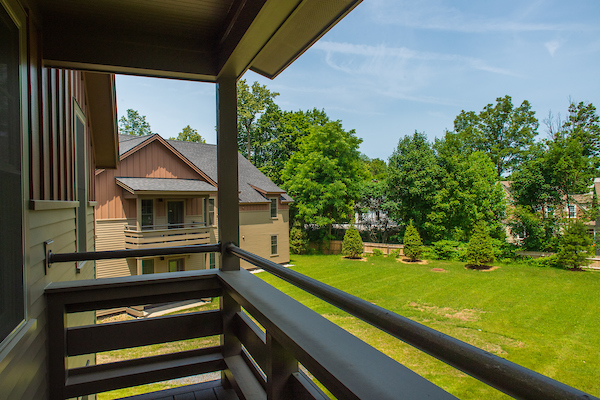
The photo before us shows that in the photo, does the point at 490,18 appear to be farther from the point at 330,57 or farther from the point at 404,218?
the point at 404,218

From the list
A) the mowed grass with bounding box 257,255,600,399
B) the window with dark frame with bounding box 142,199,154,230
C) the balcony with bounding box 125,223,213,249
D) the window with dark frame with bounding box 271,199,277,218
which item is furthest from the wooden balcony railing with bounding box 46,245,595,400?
the window with dark frame with bounding box 271,199,277,218

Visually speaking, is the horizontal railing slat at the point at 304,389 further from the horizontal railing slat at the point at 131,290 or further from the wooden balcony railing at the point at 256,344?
the horizontal railing slat at the point at 131,290

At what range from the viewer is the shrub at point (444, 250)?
16641mm

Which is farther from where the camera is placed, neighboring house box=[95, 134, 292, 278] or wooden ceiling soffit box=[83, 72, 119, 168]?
neighboring house box=[95, 134, 292, 278]

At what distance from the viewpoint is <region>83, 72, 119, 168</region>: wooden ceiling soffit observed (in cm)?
399

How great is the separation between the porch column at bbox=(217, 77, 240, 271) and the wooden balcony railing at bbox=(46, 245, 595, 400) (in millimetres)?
162

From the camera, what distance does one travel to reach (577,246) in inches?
478

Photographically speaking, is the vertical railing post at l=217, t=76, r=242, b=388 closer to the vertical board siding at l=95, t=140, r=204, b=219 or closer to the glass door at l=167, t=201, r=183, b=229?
the vertical board siding at l=95, t=140, r=204, b=219

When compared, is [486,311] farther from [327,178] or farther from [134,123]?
[134,123]

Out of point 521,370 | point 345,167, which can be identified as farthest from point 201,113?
point 521,370

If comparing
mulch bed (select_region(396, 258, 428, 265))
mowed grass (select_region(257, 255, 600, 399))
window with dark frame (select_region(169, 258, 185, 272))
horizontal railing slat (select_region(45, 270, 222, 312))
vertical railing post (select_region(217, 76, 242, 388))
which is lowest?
mowed grass (select_region(257, 255, 600, 399))

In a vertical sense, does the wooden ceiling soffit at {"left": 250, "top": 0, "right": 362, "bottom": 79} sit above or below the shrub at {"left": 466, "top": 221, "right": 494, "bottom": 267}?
above

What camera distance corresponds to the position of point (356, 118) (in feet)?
134

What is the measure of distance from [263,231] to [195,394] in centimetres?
1209
